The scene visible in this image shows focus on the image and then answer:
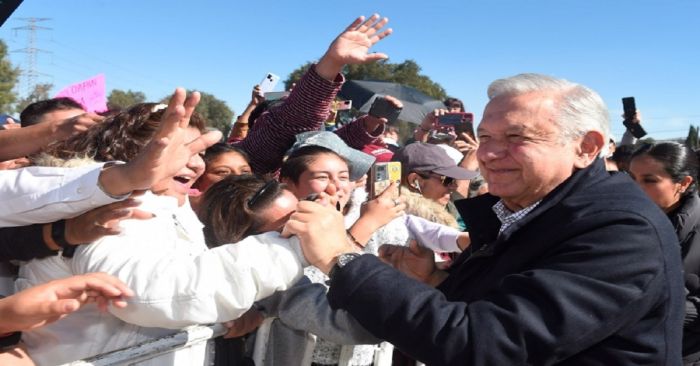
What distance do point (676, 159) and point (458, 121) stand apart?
9.24ft

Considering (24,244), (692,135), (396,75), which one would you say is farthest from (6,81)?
(24,244)

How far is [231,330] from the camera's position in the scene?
2.11m

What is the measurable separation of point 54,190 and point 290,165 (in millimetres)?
1852

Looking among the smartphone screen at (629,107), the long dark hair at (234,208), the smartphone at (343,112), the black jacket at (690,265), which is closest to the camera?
the long dark hair at (234,208)

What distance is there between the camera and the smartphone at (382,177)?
297 cm

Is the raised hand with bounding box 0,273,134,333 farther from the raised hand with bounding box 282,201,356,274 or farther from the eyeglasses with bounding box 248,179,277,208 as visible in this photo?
the eyeglasses with bounding box 248,179,277,208

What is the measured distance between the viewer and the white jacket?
159cm

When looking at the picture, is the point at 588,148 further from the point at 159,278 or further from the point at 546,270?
the point at 159,278

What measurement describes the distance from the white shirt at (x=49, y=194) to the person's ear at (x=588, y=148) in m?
1.40

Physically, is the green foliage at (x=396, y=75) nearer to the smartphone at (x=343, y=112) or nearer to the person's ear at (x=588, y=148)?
the smartphone at (x=343, y=112)

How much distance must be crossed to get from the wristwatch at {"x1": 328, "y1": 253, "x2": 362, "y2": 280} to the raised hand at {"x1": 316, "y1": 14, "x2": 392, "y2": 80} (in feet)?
5.76

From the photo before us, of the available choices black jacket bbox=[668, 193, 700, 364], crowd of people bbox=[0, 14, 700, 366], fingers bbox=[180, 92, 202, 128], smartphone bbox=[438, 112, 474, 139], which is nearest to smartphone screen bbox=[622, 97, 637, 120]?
smartphone bbox=[438, 112, 474, 139]

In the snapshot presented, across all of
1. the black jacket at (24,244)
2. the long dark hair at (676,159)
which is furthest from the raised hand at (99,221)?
the long dark hair at (676,159)

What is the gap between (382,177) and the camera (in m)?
3.06
